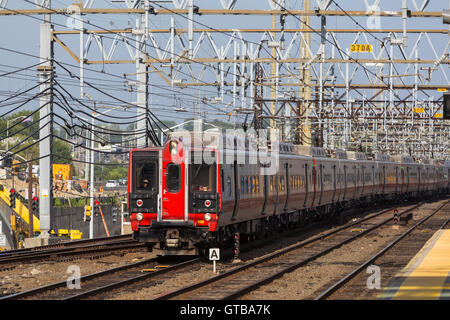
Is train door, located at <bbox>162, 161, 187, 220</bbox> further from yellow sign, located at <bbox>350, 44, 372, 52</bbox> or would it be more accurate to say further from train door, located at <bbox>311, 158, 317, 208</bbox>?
yellow sign, located at <bbox>350, 44, 372, 52</bbox>

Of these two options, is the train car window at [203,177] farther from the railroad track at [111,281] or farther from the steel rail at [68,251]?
the steel rail at [68,251]

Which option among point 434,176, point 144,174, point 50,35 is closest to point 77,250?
point 144,174

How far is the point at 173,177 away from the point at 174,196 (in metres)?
0.49

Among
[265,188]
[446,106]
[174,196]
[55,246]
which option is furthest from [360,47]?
[174,196]

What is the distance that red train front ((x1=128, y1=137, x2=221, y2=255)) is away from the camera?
1973cm

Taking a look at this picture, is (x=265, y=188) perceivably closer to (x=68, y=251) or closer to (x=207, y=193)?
(x=207, y=193)

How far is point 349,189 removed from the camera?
41.3m

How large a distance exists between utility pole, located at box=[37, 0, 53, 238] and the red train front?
7277 millimetres

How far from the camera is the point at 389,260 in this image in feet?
70.3

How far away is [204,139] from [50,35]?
363 inches

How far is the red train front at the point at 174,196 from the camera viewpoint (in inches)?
777

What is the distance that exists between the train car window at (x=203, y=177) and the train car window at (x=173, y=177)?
1.18ft
